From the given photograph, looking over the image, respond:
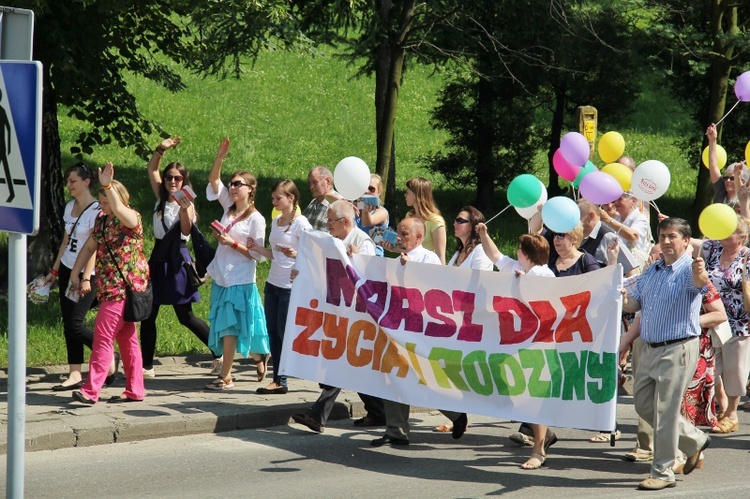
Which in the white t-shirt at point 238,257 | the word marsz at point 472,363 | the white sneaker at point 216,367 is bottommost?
the white sneaker at point 216,367

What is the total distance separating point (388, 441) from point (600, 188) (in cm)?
281

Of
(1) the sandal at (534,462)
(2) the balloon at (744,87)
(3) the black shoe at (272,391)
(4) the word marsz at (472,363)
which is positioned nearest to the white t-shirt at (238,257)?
(3) the black shoe at (272,391)

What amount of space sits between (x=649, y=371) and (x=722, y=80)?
13668 millimetres

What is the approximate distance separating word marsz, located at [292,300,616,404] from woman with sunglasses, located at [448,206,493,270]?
95cm

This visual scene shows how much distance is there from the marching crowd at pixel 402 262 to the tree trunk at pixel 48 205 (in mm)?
3821

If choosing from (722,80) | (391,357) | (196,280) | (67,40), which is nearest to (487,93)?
(722,80)

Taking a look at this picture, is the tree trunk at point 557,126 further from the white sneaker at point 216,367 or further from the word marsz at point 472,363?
the word marsz at point 472,363

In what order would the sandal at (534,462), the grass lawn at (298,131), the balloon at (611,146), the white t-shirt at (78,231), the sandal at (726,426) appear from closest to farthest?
the sandal at (534,462) < the sandal at (726,426) < the white t-shirt at (78,231) < the balloon at (611,146) < the grass lawn at (298,131)

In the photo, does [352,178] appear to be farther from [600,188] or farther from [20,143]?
[20,143]

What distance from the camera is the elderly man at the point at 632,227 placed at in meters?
10.0

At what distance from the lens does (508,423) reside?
9320 millimetres

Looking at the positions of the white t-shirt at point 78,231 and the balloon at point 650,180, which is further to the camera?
the balloon at point 650,180

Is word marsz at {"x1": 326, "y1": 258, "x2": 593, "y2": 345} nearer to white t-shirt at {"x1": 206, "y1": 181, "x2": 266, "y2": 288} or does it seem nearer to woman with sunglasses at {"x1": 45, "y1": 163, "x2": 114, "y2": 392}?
white t-shirt at {"x1": 206, "y1": 181, "x2": 266, "y2": 288}

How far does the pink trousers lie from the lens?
9109 mm
